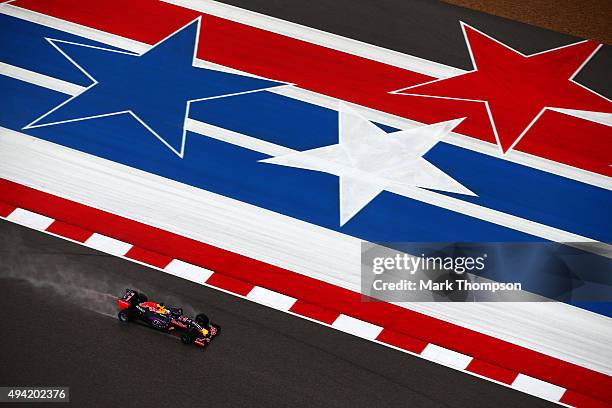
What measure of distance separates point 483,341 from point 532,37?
5.32 metres

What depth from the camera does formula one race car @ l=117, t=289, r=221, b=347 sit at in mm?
7953

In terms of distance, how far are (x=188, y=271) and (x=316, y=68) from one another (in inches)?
146

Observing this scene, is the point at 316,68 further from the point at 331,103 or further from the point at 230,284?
the point at 230,284

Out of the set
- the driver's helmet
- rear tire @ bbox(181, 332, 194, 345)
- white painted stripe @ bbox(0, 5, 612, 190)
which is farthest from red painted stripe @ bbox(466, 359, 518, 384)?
white painted stripe @ bbox(0, 5, 612, 190)

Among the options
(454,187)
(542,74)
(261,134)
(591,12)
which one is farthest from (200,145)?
(591,12)

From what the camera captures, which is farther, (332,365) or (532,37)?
(532,37)

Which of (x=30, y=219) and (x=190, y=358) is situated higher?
(x=30, y=219)

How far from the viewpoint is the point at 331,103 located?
10727 mm

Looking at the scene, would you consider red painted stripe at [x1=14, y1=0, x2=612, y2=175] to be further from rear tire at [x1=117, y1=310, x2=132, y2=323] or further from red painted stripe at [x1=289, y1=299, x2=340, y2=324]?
rear tire at [x1=117, y1=310, x2=132, y2=323]

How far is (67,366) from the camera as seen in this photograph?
7707 mm

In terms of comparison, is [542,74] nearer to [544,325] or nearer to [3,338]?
[544,325]

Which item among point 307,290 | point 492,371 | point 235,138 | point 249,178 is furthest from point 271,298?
point 235,138

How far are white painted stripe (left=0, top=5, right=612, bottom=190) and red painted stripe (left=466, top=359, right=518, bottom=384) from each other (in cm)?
294

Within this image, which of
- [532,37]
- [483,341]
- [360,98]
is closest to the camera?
[483,341]
